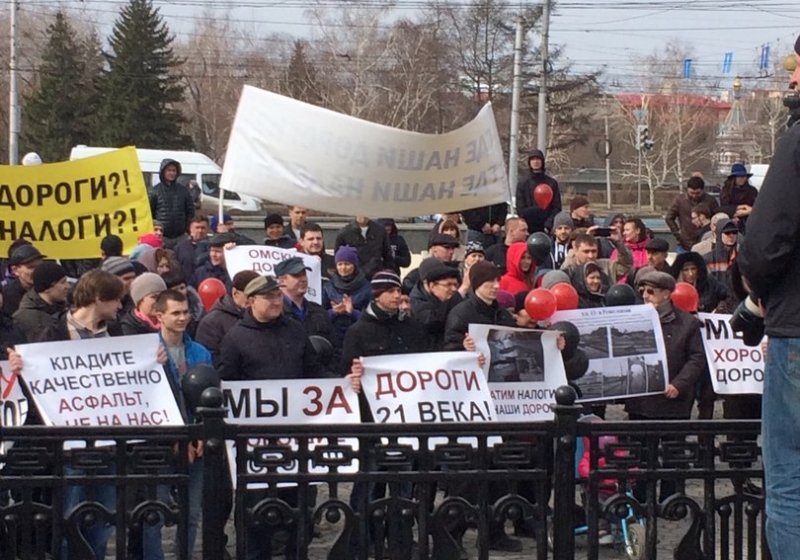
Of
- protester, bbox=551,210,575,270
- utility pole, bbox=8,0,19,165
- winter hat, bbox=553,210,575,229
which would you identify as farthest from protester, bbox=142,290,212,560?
utility pole, bbox=8,0,19,165

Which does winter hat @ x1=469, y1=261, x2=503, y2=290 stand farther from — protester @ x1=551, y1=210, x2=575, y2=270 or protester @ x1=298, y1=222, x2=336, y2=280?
protester @ x1=551, y1=210, x2=575, y2=270

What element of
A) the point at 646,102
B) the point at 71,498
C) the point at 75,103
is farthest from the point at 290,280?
the point at 646,102

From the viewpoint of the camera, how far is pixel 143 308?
23.0ft

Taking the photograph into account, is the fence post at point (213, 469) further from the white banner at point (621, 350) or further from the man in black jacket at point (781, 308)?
the white banner at point (621, 350)

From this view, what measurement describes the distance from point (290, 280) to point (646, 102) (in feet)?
231

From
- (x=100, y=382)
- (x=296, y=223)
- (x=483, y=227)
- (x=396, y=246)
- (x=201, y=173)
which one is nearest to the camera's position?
(x=100, y=382)

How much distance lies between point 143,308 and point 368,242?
5.13 meters

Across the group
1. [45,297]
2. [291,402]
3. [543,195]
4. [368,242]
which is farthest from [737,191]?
[291,402]

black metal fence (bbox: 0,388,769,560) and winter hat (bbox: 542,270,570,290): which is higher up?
winter hat (bbox: 542,270,570,290)

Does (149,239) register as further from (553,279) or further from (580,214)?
(580,214)

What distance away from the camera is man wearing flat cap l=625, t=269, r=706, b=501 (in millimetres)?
7965

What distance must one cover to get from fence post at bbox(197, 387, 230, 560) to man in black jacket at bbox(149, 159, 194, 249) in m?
9.79

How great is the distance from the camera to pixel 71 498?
18.7 ft

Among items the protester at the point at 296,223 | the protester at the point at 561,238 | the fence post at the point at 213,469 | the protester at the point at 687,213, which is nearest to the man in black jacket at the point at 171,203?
the protester at the point at 296,223
